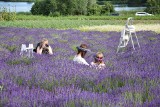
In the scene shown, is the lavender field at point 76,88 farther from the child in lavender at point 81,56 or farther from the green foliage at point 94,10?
the green foliage at point 94,10

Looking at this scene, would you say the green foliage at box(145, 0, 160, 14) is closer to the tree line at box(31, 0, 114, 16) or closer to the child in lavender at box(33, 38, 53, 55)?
the tree line at box(31, 0, 114, 16)

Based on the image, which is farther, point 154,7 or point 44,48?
point 154,7

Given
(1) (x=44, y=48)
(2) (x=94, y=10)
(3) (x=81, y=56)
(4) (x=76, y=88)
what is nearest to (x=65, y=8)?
(2) (x=94, y=10)

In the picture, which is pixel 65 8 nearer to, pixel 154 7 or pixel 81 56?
pixel 154 7

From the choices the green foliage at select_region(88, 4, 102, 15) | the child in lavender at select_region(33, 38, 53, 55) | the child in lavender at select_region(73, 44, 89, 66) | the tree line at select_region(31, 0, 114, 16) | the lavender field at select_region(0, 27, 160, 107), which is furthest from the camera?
the green foliage at select_region(88, 4, 102, 15)

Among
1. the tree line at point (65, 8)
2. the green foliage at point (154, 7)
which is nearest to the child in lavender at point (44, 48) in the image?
the tree line at point (65, 8)

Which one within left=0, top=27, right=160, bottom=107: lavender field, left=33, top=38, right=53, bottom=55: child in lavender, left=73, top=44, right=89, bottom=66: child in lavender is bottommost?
left=33, top=38, right=53, bottom=55: child in lavender

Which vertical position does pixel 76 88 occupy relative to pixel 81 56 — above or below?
above

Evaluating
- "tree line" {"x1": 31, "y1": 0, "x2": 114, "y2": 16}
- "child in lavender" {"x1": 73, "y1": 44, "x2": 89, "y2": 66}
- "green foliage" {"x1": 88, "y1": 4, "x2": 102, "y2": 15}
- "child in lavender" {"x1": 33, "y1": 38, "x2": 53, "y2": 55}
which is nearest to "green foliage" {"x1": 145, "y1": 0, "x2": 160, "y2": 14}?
"tree line" {"x1": 31, "y1": 0, "x2": 114, "y2": 16}

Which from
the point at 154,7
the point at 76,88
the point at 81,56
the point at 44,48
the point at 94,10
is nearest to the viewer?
the point at 76,88

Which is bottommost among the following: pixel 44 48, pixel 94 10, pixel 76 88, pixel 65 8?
pixel 94 10

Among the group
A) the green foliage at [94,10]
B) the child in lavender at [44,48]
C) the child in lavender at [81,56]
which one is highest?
the child in lavender at [81,56]

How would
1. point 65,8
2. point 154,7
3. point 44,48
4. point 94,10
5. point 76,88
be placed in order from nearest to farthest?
point 76,88
point 44,48
point 65,8
point 94,10
point 154,7

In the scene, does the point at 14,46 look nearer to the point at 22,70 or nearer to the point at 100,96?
the point at 22,70
